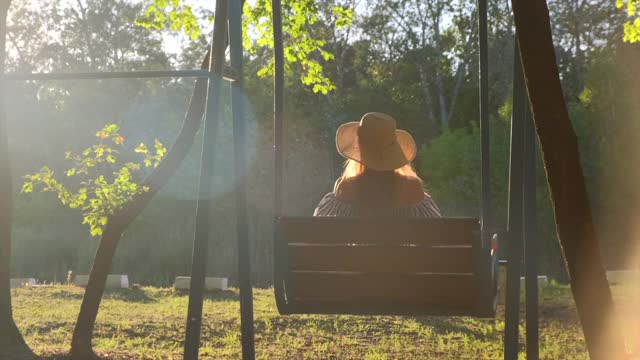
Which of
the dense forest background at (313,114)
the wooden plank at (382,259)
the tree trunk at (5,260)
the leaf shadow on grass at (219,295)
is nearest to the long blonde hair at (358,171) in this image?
the wooden plank at (382,259)

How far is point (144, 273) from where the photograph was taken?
78.6 ft

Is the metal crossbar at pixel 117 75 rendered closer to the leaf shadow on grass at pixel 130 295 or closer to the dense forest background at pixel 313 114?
the leaf shadow on grass at pixel 130 295

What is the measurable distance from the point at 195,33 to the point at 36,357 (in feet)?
13.5

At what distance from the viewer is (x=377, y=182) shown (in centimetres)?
561

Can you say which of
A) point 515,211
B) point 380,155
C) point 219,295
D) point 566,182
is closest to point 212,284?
→ point 219,295

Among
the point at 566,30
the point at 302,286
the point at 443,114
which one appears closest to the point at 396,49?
the point at 443,114

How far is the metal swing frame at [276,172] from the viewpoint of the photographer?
4.80 metres

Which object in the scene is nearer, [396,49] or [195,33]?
[195,33]

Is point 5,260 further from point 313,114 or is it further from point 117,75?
point 313,114

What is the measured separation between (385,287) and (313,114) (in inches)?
1128

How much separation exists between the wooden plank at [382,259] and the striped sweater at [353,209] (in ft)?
1.77

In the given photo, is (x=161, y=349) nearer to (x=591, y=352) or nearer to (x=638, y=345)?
(x=638, y=345)

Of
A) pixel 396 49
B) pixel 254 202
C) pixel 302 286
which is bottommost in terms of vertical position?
pixel 302 286

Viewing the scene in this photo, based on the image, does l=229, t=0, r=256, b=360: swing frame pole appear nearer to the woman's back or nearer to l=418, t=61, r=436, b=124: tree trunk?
the woman's back
